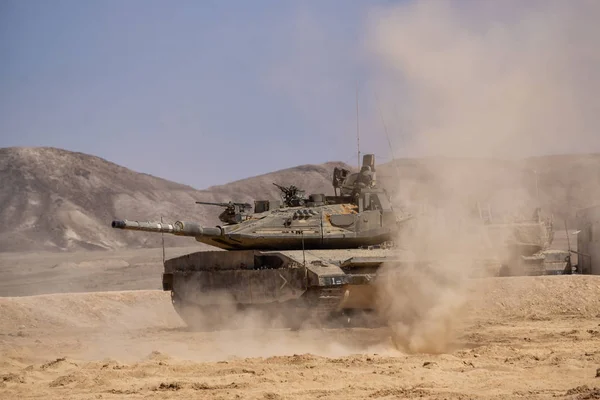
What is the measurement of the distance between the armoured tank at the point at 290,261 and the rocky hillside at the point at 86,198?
146ft

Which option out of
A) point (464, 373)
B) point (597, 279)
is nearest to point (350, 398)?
point (464, 373)

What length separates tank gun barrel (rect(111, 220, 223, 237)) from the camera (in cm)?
1304

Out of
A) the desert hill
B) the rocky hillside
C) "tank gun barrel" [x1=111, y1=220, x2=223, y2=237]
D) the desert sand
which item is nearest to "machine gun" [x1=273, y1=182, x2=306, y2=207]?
"tank gun barrel" [x1=111, y1=220, x2=223, y2=237]

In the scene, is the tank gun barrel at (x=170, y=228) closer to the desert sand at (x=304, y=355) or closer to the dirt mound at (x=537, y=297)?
the desert sand at (x=304, y=355)

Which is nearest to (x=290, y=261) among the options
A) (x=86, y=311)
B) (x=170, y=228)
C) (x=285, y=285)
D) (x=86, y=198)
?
(x=285, y=285)

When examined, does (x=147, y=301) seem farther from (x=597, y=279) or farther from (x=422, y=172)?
(x=597, y=279)

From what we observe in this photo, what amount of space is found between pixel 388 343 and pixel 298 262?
1.92m

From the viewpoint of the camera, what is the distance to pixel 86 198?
64.9m

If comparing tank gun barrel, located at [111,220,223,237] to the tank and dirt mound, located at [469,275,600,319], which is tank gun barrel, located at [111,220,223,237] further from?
the tank

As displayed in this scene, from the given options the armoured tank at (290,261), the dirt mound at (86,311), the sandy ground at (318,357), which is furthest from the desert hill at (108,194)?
the armoured tank at (290,261)

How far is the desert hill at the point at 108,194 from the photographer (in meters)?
59.2

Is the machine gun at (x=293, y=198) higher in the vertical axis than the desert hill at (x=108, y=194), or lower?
lower

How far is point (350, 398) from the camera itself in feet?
25.5

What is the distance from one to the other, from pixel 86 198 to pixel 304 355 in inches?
2233
